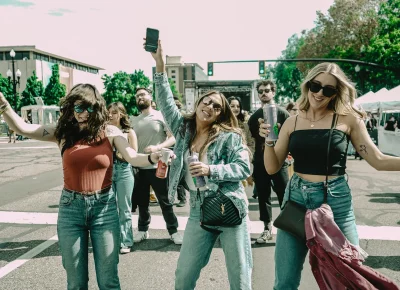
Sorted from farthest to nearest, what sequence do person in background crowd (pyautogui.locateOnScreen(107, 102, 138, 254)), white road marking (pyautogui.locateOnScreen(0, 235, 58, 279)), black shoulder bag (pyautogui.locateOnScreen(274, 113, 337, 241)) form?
person in background crowd (pyautogui.locateOnScreen(107, 102, 138, 254))
white road marking (pyautogui.locateOnScreen(0, 235, 58, 279))
black shoulder bag (pyautogui.locateOnScreen(274, 113, 337, 241))

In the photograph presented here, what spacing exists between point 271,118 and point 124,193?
8.96 feet

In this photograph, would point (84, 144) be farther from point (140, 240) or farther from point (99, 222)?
point (140, 240)

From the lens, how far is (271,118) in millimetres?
2773

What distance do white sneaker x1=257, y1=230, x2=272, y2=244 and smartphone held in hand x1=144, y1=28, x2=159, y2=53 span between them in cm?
304

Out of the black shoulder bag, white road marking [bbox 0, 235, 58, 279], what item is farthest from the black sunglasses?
white road marking [bbox 0, 235, 58, 279]

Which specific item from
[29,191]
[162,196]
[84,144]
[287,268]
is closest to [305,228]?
[287,268]

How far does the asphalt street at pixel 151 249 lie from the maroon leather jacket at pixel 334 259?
168cm

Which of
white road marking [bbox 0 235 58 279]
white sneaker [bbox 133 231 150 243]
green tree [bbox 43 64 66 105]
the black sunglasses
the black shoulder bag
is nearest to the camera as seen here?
the black shoulder bag

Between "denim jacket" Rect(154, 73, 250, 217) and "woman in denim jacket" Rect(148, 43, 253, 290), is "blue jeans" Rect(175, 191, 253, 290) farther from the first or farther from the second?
"denim jacket" Rect(154, 73, 250, 217)

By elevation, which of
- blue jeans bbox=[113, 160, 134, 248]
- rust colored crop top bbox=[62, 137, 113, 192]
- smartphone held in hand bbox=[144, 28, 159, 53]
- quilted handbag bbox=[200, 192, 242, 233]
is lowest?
→ blue jeans bbox=[113, 160, 134, 248]

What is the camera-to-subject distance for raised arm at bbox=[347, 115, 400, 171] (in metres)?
2.68

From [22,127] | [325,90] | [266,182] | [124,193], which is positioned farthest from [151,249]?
[325,90]

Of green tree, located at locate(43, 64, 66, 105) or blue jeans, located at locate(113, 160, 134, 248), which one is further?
green tree, located at locate(43, 64, 66, 105)

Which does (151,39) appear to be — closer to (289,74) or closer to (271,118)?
(271,118)
